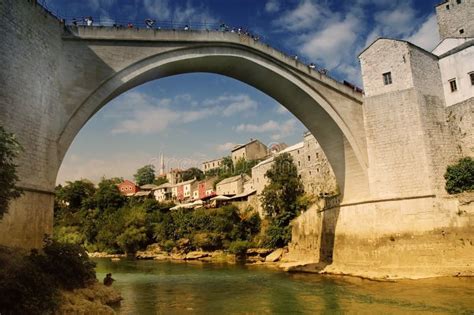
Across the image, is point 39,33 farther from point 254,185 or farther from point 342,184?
point 254,185

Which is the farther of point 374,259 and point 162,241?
point 162,241

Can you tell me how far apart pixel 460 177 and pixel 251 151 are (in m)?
50.6

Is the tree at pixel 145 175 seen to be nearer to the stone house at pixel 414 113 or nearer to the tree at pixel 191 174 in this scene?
the tree at pixel 191 174

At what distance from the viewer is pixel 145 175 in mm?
83438

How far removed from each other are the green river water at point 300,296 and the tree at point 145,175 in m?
67.5

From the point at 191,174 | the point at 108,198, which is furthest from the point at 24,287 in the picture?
the point at 191,174

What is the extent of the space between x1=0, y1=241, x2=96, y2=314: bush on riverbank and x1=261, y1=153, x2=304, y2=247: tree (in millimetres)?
20024

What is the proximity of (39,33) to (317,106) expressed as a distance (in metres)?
11.5

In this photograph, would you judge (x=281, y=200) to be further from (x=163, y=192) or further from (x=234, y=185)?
(x=163, y=192)

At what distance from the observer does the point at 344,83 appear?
59.5 ft

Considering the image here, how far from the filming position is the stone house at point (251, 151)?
65.6m

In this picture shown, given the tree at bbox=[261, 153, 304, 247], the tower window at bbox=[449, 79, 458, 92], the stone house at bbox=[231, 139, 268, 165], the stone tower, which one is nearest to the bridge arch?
the tower window at bbox=[449, 79, 458, 92]

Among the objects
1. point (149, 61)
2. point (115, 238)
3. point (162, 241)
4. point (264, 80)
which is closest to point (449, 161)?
point (264, 80)

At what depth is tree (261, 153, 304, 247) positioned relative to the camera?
2903 cm
